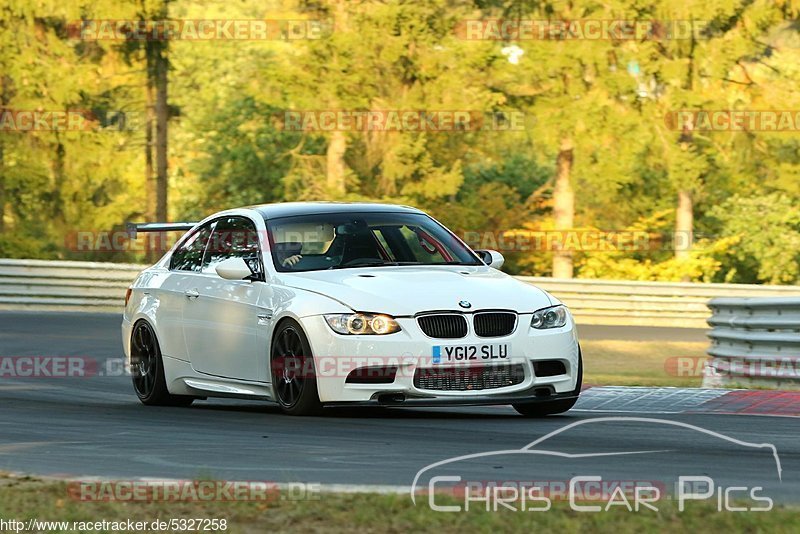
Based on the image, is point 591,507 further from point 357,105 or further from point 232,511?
point 357,105

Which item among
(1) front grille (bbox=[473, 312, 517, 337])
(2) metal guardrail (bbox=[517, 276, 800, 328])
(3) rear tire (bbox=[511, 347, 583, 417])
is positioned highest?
(1) front grille (bbox=[473, 312, 517, 337])

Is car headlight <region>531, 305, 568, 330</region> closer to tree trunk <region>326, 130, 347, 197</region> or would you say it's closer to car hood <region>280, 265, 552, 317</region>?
car hood <region>280, 265, 552, 317</region>

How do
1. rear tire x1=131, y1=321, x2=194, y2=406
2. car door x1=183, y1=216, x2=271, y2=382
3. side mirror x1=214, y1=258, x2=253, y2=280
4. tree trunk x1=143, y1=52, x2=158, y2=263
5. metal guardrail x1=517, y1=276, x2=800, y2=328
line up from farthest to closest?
tree trunk x1=143, y1=52, x2=158, y2=263
metal guardrail x1=517, y1=276, x2=800, y2=328
rear tire x1=131, y1=321, x2=194, y2=406
side mirror x1=214, y1=258, x2=253, y2=280
car door x1=183, y1=216, x2=271, y2=382

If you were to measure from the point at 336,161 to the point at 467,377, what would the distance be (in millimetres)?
32744

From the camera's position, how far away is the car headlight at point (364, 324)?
10.4 m

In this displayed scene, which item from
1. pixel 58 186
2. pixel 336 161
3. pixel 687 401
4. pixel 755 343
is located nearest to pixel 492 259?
pixel 687 401

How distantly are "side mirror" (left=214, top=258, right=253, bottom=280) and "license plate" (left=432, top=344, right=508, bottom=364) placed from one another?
172 centimetres

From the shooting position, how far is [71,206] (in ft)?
155

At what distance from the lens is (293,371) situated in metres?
10.8

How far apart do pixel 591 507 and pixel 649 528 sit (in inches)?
17.6

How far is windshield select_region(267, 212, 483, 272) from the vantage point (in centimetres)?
1155

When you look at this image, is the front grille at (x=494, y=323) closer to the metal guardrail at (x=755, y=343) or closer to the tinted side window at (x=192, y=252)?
the tinted side window at (x=192, y=252)

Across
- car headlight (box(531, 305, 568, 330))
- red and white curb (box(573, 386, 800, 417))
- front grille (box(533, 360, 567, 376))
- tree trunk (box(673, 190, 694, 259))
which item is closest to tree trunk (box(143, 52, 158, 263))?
tree trunk (box(673, 190, 694, 259))

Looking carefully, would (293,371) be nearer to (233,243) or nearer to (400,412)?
(400,412)
